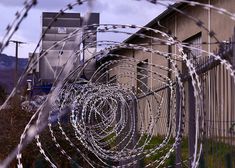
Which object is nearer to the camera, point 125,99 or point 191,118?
point 191,118

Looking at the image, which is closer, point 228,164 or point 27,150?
point 228,164

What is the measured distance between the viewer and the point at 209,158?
738 centimetres

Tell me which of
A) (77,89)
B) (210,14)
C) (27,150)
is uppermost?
(210,14)

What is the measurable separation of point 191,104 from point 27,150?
6975 millimetres

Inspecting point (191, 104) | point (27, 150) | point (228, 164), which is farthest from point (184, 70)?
point (27, 150)

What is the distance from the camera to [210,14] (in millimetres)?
18547

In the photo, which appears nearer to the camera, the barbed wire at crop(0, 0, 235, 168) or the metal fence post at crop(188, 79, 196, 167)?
the barbed wire at crop(0, 0, 235, 168)

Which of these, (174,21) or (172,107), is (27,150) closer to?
(172,107)

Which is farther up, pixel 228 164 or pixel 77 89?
pixel 77 89

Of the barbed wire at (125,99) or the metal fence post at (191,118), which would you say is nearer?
the barbed wire at (125,99)

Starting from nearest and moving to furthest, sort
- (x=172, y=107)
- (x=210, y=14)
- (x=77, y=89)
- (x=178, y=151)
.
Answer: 1. (x=178, y=151)
2. (x=172, y=107)
3. (x=77, y=89)
4. (x=210, y=14)

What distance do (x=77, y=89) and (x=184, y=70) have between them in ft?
11.0

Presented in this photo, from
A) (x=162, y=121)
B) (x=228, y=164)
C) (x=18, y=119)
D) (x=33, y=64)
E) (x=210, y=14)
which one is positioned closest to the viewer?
(x=33, y=64)

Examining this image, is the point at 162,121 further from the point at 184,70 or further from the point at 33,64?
the point at 33,64
